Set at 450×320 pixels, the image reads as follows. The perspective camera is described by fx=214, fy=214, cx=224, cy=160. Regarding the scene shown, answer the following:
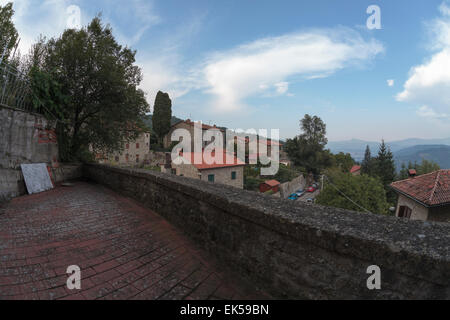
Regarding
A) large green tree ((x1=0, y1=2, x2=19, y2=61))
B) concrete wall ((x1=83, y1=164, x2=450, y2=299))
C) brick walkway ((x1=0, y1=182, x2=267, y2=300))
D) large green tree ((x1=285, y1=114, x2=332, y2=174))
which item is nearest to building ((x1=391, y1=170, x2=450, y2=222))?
concrete wall ((x1=83, y1=164, x2=450, y2=299))

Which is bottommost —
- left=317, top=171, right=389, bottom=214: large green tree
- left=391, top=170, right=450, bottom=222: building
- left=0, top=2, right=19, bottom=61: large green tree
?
left=317, top=171, right=389, bottom=214: large green tree

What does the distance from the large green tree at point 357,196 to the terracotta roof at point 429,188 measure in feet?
15.5

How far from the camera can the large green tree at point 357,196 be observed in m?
16.3

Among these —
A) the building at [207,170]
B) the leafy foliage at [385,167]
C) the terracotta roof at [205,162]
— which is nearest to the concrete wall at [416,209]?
the building at [207,170]

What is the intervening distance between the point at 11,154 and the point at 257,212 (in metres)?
7.03

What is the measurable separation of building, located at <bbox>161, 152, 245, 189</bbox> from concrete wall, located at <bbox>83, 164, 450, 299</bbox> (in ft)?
54.9

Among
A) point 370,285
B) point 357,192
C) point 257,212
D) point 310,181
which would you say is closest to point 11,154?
point 257,212

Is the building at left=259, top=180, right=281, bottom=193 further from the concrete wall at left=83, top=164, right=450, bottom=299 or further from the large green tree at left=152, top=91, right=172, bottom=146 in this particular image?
the concrete wall at left=83, top=164, right=450, bottom=299

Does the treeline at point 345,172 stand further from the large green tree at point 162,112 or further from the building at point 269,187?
the large green tree at point 162,112

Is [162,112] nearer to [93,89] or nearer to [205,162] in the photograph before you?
[205,162]

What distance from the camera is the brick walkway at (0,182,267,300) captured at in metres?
2.08

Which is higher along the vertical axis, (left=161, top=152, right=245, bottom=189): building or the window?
(left=161, top=152, right=245, bottom=189): building

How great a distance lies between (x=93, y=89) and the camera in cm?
880

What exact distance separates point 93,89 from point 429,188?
15370 millimetres
